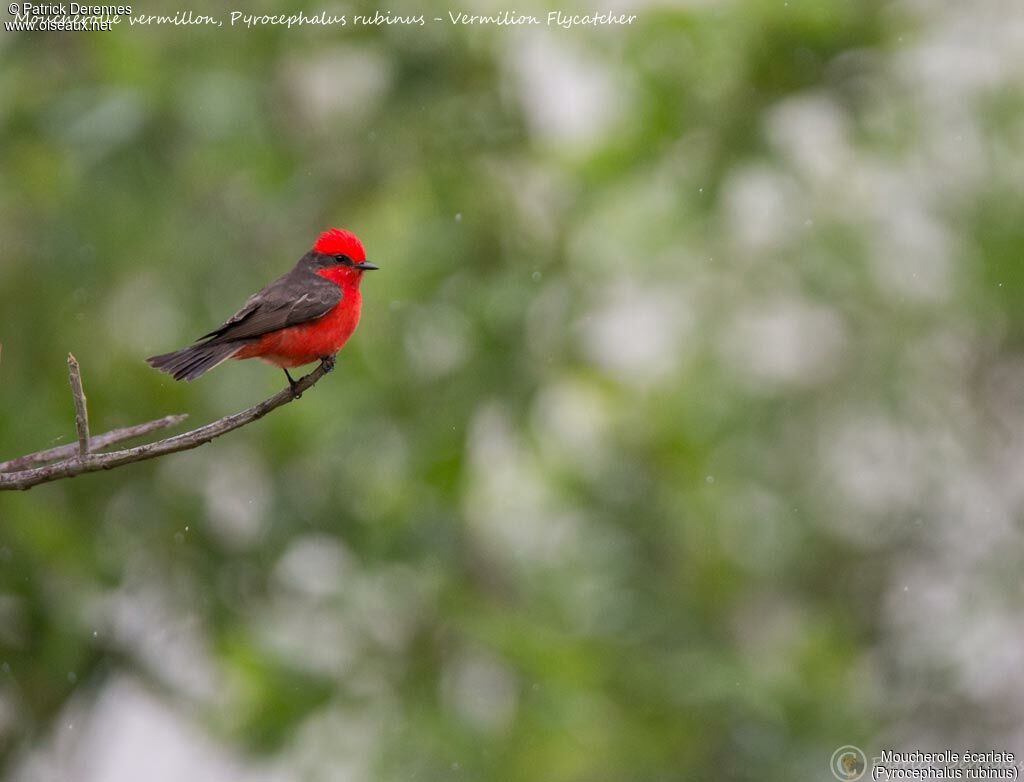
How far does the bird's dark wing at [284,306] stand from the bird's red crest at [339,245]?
4.6 inches

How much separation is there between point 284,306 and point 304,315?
68 millimetres

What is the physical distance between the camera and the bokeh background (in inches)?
241

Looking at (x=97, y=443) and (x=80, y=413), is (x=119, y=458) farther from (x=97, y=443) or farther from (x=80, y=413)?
(x=97, y=443)

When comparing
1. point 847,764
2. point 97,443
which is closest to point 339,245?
point 97,443

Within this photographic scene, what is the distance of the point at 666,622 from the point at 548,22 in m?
3.41

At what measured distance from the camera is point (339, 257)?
4.12 m

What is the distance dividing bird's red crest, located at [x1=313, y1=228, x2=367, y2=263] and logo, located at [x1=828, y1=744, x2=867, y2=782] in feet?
13.8

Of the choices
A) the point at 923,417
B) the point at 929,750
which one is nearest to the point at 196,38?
the point at 923,417

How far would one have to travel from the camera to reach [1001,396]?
325 inches

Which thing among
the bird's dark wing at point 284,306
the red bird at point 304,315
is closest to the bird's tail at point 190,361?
the red bird at point 304,315

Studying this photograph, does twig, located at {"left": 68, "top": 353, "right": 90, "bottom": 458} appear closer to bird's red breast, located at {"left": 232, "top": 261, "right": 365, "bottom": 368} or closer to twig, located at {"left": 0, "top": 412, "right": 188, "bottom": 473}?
twig, located at {"left": 0, "top": 412, "right": 188, "bottom": 473}

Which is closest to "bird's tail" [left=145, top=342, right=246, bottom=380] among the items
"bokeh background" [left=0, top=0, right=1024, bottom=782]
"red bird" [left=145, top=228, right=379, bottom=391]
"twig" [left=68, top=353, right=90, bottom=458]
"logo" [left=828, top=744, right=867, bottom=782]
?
"red bird" [left=145, top=228, right=379, bottom=391]

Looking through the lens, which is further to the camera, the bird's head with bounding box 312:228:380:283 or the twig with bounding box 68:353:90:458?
the bird's head with bounding box 312:228:380:283

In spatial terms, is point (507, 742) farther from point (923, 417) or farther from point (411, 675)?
point (923, 417)
